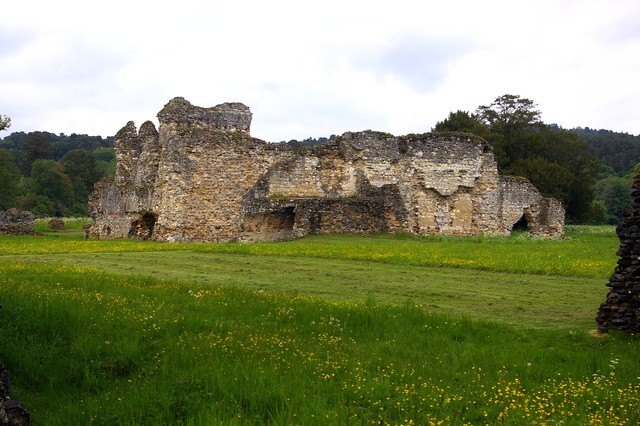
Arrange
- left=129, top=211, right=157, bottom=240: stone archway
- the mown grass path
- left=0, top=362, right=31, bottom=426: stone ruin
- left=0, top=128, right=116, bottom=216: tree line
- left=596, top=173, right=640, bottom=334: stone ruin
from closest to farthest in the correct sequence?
left=0, top=362, right=31, bottom=426: stone ruin
left=596, top=173, right=640, bottom=334: stone ruin
the mown grass path
left=129, top=211, right=157, bottom=240: stone archway
left=0, top=128, right=116, bottom=216: tree line

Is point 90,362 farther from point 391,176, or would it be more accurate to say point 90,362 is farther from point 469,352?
point 391,176

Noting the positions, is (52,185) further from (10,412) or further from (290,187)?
(10,412)

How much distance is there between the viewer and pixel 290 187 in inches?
1254

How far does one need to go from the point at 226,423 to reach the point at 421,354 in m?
2.88

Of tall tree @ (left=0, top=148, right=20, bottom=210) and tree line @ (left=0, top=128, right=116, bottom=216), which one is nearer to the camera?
tall tree @ (left=0, top=148, right=20, bottom=210)

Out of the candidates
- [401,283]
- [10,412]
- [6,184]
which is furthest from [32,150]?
[10,412]

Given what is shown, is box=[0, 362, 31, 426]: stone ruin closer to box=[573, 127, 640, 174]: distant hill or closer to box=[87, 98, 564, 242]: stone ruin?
box=[87, 98, 564, 242]: stone ruin

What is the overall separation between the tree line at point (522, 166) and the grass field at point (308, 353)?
1440cm

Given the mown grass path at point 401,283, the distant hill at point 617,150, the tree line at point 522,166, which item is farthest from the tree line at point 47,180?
the distant hill at point 617,150

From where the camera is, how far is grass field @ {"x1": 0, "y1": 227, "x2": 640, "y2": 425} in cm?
539

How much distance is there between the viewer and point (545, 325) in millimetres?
8805

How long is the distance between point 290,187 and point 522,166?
77.5 feet

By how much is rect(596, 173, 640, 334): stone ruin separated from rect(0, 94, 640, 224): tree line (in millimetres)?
18830

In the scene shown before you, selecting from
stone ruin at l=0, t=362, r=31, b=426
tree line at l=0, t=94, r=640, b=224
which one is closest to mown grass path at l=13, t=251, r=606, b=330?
stone ruin at l=0, t=362, r=31, b=426
